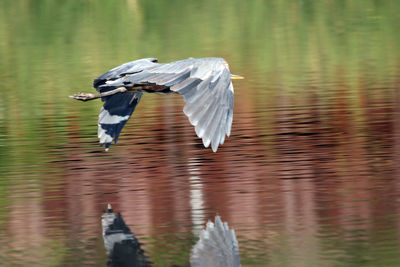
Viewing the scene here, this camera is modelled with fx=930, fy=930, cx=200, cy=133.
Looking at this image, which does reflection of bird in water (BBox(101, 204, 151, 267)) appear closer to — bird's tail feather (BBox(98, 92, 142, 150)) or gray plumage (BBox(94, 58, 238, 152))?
gray plumage (BBox(94, 58, 238, 152))

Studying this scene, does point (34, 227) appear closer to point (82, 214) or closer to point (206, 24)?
point (82, 214)

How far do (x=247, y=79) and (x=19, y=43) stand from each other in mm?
7695

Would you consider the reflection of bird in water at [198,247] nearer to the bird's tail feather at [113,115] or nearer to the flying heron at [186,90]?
the flying heron at [186,90]

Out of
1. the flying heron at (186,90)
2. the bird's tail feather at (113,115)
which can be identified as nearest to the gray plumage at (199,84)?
the flying heron at (186,90)

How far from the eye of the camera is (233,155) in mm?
9469

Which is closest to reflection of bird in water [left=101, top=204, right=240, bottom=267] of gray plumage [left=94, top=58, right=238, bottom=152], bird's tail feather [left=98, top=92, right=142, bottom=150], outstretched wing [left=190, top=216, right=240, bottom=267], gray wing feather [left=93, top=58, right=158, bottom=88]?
outstretched wing [left=190, top=216, right=240, bottom=267]

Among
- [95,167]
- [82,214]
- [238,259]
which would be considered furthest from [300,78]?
[238,259]

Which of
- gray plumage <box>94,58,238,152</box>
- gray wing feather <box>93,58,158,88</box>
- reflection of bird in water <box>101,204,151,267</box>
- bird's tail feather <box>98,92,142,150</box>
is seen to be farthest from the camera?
bird's tail feather <box>98,92,142,150</box>

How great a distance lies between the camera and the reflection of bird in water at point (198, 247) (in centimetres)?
612

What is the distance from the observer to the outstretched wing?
607cm

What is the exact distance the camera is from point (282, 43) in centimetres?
1845

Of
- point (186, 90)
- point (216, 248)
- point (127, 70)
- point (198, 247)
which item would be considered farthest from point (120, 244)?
point (127, 70)

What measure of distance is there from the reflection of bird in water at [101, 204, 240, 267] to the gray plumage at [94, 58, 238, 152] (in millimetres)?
666

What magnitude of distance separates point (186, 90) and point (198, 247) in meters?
1.28
